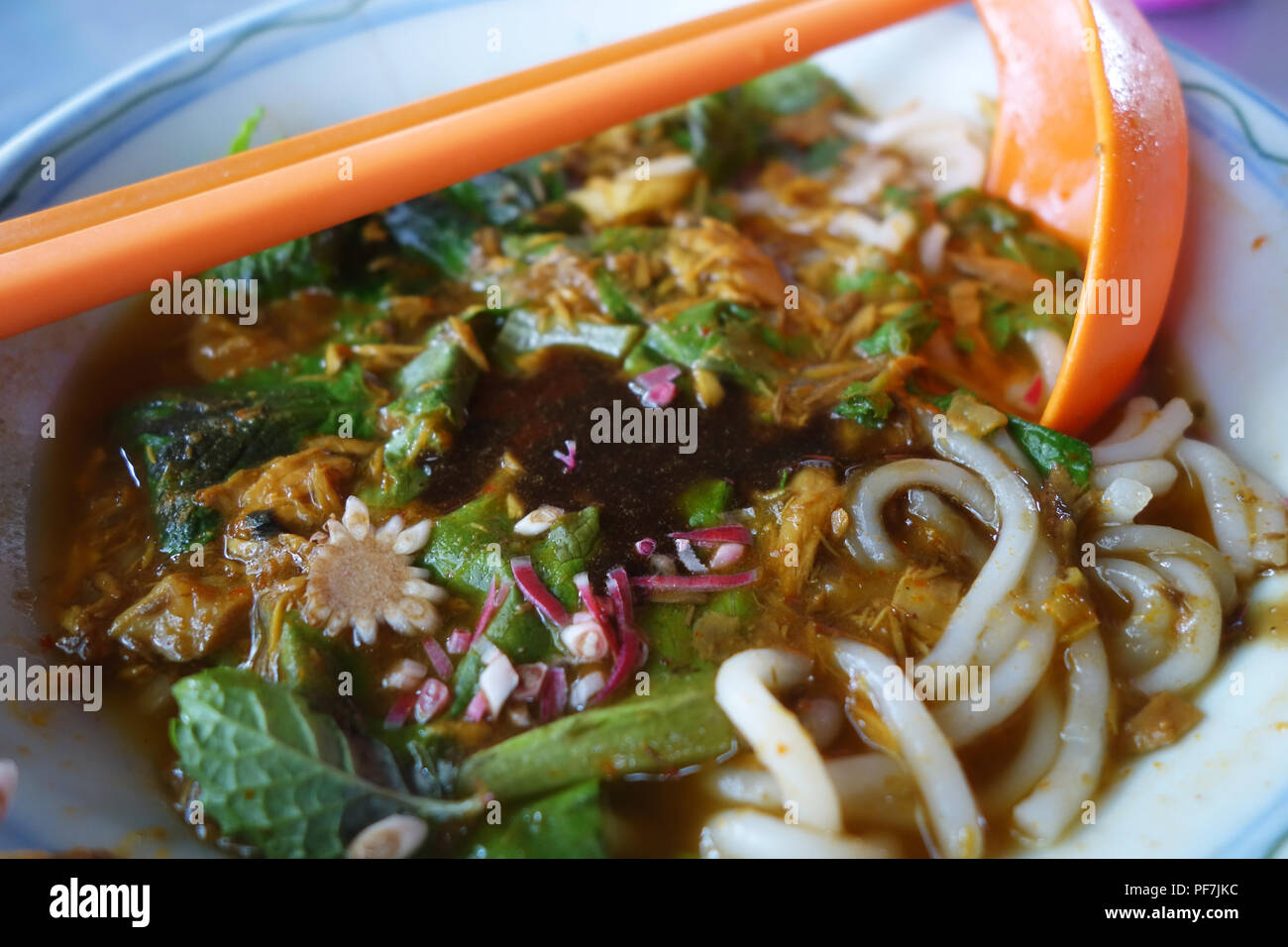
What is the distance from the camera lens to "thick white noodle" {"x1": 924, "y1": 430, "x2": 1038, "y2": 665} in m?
2.12

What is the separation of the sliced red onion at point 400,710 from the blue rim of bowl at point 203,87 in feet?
5.86

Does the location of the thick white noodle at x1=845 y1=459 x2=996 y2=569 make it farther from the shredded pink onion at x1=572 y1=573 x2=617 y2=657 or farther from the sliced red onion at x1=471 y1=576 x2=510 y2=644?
the sliced red onion at x1=471 y1=576 x2=510 y2=644

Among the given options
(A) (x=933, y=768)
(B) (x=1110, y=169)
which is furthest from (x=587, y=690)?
(B) (x=1110, y=169)

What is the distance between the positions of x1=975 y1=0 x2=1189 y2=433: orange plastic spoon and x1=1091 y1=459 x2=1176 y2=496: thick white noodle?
221 mm

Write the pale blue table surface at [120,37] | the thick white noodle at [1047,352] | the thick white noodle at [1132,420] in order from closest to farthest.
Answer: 1. the thick white noodle at [1132,420]
2. the thick white noodle at [1047,352]
3. the pale blue table surface at [120,37]

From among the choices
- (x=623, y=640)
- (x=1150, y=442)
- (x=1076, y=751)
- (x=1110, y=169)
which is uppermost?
(x=1110, y=169)

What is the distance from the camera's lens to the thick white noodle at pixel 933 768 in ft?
6.23

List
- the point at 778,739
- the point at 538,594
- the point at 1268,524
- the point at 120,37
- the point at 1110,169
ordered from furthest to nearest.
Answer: the point at 120,37
the point at 1110,169
the point at 1268,524
the point at 538,594
the point at 778,739

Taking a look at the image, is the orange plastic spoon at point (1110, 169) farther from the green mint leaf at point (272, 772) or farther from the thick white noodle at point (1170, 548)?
the green mint leaf at point (272, 772)

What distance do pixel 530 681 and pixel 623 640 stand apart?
22cm

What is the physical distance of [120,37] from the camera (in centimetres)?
426

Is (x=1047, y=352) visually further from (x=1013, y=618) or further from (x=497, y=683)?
(x=497, y=683)

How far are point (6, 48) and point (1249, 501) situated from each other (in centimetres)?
519

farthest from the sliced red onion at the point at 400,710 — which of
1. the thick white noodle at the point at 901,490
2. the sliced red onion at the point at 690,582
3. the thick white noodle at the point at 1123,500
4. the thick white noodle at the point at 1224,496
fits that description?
the thick white noodle at the point at 1224,496
